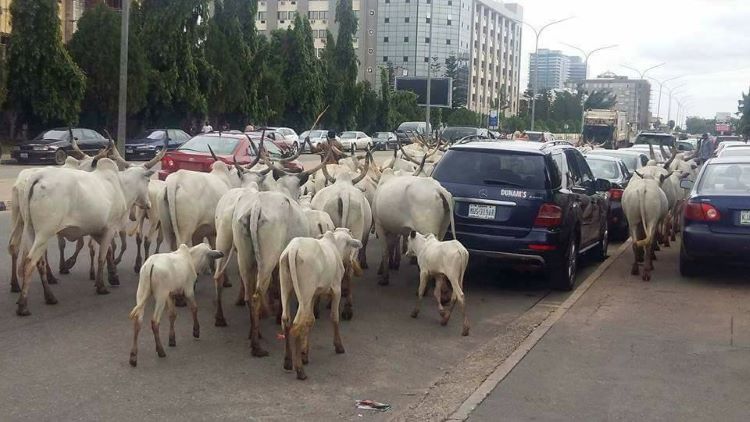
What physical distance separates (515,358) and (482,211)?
11.0 ft

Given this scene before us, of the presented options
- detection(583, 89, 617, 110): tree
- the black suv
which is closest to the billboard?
the black suv

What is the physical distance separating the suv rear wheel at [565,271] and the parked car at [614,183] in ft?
15.4

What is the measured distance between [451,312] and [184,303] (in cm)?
285

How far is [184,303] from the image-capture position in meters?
9.97

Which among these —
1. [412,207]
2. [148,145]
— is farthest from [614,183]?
[148,145]

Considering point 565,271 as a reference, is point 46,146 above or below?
above

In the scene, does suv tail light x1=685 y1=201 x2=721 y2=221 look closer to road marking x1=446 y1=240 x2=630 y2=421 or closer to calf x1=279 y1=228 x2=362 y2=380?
road marking x1=446 y1=240 x2=630 y2=421

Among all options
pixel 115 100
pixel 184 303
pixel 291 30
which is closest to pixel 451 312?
pixel 184 303

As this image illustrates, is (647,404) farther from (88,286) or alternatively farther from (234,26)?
(234,26)

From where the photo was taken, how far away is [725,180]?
1245 cm

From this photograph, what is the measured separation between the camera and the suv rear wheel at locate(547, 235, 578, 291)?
11.2 m

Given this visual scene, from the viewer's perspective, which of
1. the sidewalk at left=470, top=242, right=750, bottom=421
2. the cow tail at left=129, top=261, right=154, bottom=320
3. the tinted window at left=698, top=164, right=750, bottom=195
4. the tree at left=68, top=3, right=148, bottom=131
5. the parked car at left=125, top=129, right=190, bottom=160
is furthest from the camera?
the tree at left=68, top=3, right=148, bottom=131

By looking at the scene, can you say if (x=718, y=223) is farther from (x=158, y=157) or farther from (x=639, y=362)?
(x=158, y=157)

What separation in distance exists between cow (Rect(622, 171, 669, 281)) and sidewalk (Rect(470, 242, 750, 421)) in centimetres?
93
